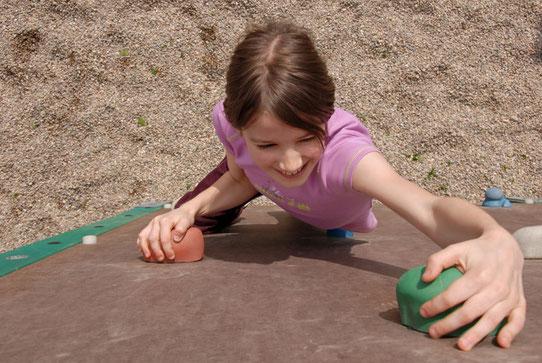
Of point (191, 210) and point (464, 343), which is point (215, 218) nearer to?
point (191, 210)

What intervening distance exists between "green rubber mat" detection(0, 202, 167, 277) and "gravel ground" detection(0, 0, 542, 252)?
1.08 metres

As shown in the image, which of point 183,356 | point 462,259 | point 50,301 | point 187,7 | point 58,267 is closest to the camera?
point 183,356

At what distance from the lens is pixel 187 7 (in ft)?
14.0

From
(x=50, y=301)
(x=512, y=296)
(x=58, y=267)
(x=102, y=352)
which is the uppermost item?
(x=512, y=296)

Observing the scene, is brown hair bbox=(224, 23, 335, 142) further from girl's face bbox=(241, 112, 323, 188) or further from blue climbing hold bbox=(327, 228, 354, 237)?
blue climbing hold bbox=(327, 228, 354, 237)

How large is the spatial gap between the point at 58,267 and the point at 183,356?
2.63 feet

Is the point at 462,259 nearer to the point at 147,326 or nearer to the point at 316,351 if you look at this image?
the point at 316,351

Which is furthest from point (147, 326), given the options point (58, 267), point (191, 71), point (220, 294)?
point (191, 71)

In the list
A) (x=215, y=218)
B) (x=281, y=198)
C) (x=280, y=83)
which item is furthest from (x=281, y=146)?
(x=215, y=218)

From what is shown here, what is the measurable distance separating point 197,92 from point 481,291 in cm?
331

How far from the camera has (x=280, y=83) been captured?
122 centimetres

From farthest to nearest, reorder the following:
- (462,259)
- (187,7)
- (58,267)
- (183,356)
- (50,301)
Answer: (187,7) → (58,267) → (50,301) → (462,259) → (183,356)

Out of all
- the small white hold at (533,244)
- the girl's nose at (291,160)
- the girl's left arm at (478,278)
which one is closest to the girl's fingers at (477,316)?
the girl's left arm at (478,278)

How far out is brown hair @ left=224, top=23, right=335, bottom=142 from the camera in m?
1.21
